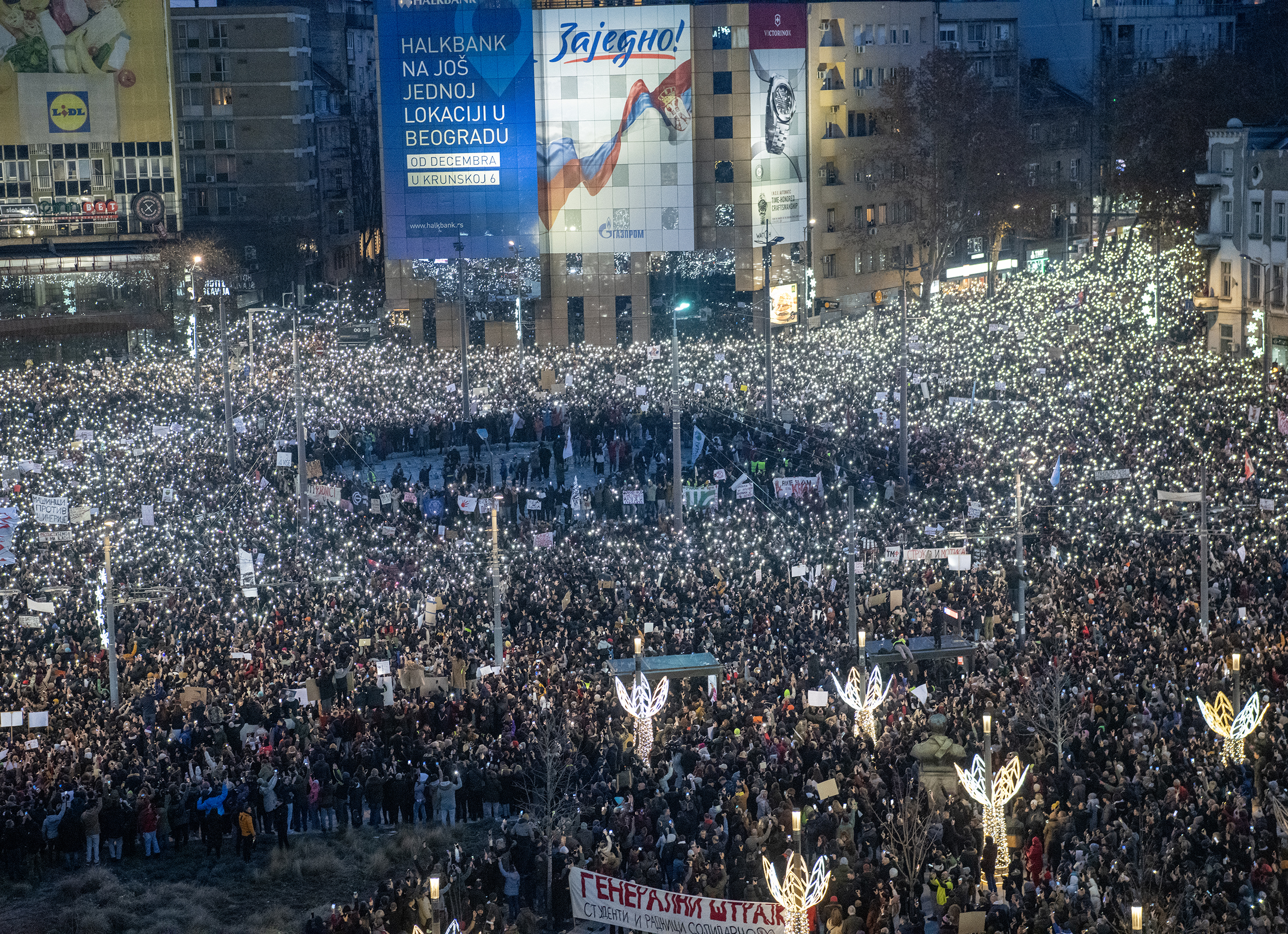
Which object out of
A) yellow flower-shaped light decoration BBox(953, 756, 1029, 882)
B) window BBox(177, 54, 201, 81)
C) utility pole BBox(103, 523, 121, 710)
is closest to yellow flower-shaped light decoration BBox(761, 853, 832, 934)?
yellow flower-shaped light decoration BBox(953, 756, 1029, 882)

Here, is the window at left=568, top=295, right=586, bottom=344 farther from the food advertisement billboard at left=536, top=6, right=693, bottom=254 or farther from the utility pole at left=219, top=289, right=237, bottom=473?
the utility pole at left=219, top=289, right=237, bottom=473

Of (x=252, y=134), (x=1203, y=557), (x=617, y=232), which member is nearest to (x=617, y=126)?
(x=617, y=232)

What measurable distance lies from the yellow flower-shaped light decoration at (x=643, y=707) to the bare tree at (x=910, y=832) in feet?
15.1

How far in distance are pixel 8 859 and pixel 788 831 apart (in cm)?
1049

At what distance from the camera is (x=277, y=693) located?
92.5 ft

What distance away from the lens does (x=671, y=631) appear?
30.2m

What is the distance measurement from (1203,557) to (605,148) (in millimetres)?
44104

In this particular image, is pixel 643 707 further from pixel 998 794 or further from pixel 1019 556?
pixel 1019 556

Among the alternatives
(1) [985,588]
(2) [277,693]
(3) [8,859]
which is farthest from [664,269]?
(3) [8,859]

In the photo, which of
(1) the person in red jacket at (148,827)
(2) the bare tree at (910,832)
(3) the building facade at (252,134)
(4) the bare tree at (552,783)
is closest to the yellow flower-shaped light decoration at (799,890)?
(2) the bare tree at (910,832)

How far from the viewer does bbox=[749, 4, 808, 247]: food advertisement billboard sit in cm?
7125

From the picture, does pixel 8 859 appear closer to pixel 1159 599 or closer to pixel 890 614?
pixel 890 614

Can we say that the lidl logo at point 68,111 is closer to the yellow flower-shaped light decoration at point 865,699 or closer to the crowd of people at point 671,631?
the crowd of people at point 671,631

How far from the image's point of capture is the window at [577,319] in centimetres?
7331
